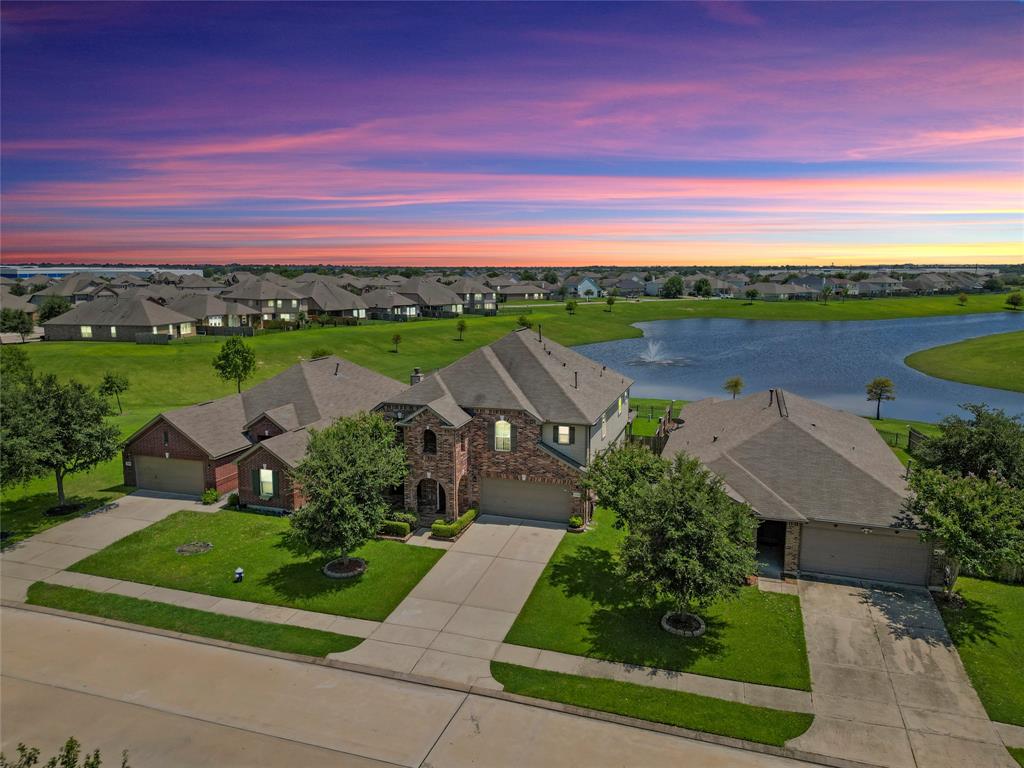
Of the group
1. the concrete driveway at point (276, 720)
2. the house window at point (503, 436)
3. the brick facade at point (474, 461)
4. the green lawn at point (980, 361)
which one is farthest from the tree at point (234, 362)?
the green lawn at point (980, 361)

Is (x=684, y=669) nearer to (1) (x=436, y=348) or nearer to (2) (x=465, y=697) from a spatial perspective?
(2) (x=465, y=697)

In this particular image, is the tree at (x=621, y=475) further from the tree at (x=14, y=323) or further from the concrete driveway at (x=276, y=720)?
the tree at (x=14, y=323)

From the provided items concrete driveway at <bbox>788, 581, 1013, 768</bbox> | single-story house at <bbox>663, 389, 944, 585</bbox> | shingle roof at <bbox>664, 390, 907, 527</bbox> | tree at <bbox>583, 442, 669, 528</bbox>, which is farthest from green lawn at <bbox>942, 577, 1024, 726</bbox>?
tree at <bbox>583, 442, 669, 528</bbox>

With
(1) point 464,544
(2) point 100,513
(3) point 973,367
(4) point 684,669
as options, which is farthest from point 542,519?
(3) point 973,367

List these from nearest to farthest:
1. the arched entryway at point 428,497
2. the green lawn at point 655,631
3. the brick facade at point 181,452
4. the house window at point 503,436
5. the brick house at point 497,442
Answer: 1. the green lawn at point 655,631
2. the brick house at point 497,442
3. the house window at point 503,436
4. the arched entryway at point 428,497
5. the brick facade at point 181,452

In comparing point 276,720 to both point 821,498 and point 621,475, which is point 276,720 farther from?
point 821,498

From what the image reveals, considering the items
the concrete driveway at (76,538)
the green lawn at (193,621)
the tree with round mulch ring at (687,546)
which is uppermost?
the tree with round mulch ring at (687,546)

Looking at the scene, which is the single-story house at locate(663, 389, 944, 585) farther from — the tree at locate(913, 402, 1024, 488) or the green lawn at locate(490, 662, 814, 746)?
the green lawn at locate(490, 662, 814, 746)
